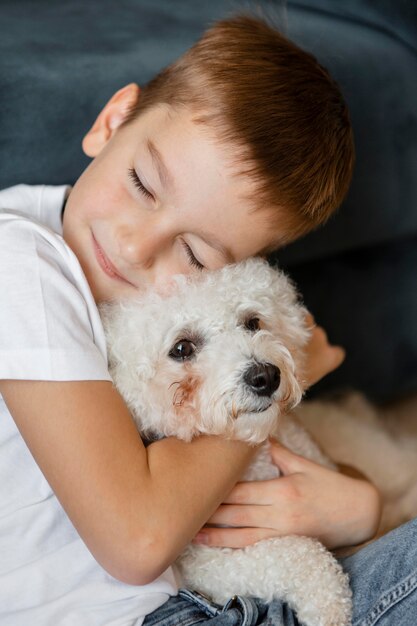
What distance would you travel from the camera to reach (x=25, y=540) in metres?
0.95

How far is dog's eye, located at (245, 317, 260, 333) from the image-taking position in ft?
3.40

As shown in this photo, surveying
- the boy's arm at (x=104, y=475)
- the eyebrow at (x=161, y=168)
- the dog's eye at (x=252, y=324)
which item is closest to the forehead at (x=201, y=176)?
the eyebrow at (x=161, y=168)

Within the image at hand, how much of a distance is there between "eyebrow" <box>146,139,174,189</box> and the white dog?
13 centimetres

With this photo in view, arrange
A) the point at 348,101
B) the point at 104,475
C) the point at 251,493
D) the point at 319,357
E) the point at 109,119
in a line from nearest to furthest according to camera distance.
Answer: the point at 104,475, the point at 251,493, the point at 109,119, the point at 319,357, the point at 348,101

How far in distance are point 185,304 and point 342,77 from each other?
732 millimetres

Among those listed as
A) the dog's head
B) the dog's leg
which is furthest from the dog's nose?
the dog's leg

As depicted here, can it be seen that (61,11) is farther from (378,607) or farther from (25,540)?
→ (378,607)

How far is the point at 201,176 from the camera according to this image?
3.31 ft

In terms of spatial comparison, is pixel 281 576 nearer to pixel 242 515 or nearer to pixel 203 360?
pixel 242 515

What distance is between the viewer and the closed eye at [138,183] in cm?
104

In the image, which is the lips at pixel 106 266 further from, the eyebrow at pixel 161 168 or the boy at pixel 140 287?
the eyebrow at pixel 161 168

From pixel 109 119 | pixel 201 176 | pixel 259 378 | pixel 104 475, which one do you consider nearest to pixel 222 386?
pixel 259 378

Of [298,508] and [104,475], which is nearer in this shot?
[104,475]

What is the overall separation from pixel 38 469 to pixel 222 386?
0.26 metres
